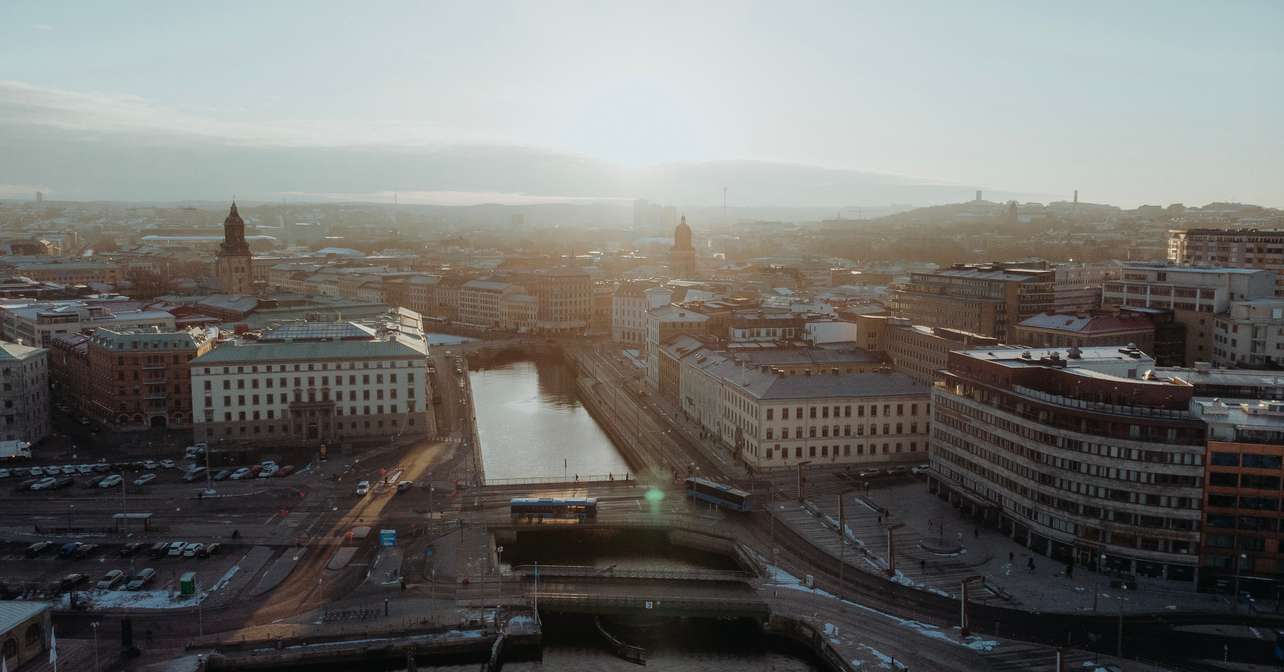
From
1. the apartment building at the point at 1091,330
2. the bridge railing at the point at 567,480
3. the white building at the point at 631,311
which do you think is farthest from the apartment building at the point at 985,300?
the bridge railing at the point at 567,480

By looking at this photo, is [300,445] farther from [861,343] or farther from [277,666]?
[861,343]

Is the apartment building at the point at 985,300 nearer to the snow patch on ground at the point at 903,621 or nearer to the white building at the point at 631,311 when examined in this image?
the white building at the point at 631,311

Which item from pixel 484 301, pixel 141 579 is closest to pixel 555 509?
pixel 141 579

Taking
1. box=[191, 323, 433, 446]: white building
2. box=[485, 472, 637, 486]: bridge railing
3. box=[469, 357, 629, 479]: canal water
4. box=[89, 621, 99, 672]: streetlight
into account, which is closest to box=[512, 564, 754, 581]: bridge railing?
box=[485, 472, 637, 486]: bridge railing

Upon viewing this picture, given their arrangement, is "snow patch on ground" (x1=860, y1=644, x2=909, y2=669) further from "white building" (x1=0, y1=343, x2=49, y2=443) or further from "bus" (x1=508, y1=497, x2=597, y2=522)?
"white building" (x1=0, y1=343, x2=49, y2=443)

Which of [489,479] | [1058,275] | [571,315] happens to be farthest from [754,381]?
[571,315]

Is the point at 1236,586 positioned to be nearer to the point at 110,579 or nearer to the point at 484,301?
the point at 110,579
